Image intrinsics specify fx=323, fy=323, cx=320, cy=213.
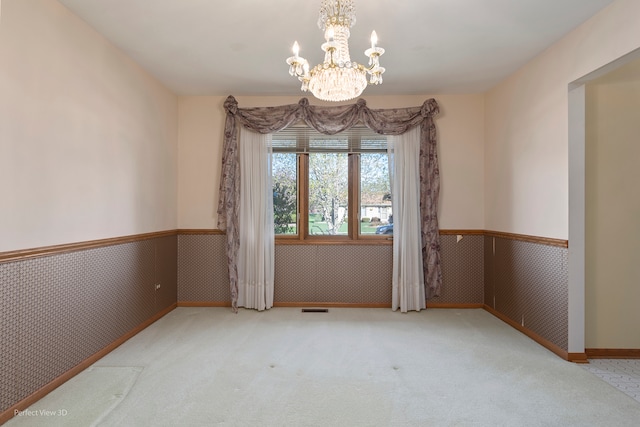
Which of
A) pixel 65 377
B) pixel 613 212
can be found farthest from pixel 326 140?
pixel 65 377

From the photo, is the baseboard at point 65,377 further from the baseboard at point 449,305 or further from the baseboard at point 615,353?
the baseboard at point 615,353

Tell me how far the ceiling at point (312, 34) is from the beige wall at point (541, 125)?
140 mm

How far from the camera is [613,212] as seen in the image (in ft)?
9.14

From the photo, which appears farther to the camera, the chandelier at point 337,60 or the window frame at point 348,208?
the window frame at point 348,208

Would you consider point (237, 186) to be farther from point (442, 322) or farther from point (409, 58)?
point (442, 322)

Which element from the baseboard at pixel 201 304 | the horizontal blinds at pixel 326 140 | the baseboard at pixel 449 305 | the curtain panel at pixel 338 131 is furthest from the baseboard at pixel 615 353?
the baseboard at pixel 201 304

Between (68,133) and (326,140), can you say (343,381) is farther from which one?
(326,140)

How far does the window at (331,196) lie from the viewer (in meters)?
Answer: 4.18

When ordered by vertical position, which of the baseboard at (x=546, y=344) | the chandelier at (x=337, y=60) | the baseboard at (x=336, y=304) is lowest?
the baseboard at (x=546, y=344)

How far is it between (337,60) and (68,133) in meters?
2.00

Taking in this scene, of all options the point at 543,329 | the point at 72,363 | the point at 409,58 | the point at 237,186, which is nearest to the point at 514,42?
the point at 409,58

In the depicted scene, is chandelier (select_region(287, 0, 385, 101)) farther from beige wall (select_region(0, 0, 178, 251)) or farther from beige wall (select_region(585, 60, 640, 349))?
beige wall (select_region(585, 60, 640, 349))

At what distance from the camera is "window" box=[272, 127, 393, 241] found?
4.18m

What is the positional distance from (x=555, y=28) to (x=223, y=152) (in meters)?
3.46
